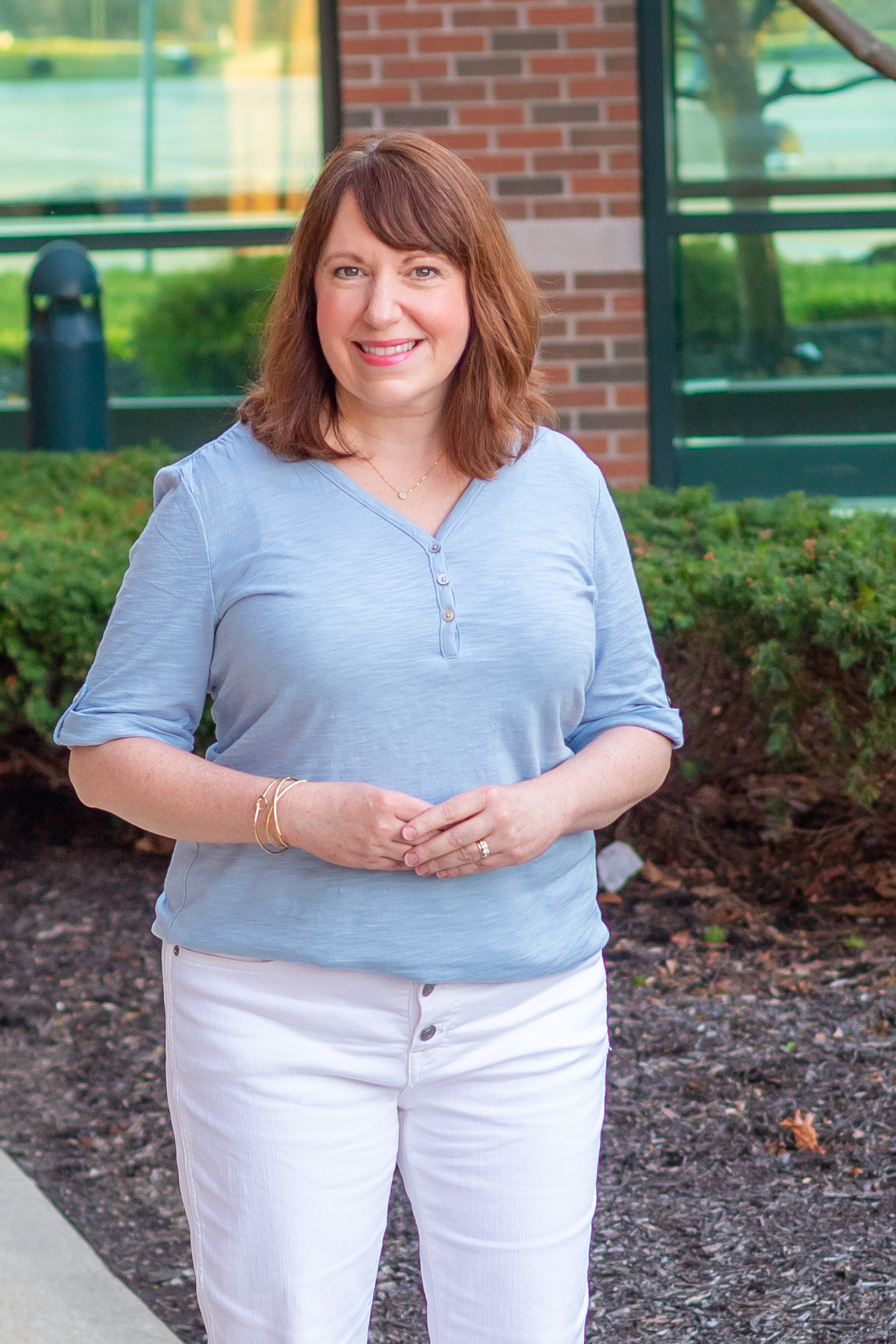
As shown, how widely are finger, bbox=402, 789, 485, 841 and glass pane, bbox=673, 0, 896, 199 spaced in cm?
508

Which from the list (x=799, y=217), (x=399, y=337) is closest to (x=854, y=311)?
(x=799, y=217)

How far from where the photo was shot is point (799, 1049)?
3.48 m

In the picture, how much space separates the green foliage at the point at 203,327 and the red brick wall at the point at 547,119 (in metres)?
1.00

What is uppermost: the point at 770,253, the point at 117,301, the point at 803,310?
the point at 770,253

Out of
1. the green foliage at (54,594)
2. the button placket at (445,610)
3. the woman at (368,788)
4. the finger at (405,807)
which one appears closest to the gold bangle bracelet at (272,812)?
the woman at (368,788)

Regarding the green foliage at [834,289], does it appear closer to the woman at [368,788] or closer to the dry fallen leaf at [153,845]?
the dry fallen leaf at [153,845]

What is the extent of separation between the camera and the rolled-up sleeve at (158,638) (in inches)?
69.5

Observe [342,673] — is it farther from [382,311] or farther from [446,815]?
[382,311]

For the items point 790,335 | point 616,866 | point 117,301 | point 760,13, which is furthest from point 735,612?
point 117,301

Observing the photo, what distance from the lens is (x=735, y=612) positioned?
3.95 metres

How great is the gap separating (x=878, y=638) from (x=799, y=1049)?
98 cm

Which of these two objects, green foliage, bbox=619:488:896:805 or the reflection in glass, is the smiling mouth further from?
the reflection in glass

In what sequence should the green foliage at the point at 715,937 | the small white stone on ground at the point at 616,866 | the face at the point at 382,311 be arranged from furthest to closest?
the small white stone on ground at the point at 616,866 → the green foliage at the point at 715,937 → the face at the point at 382,311

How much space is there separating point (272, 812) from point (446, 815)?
0.20 meters
